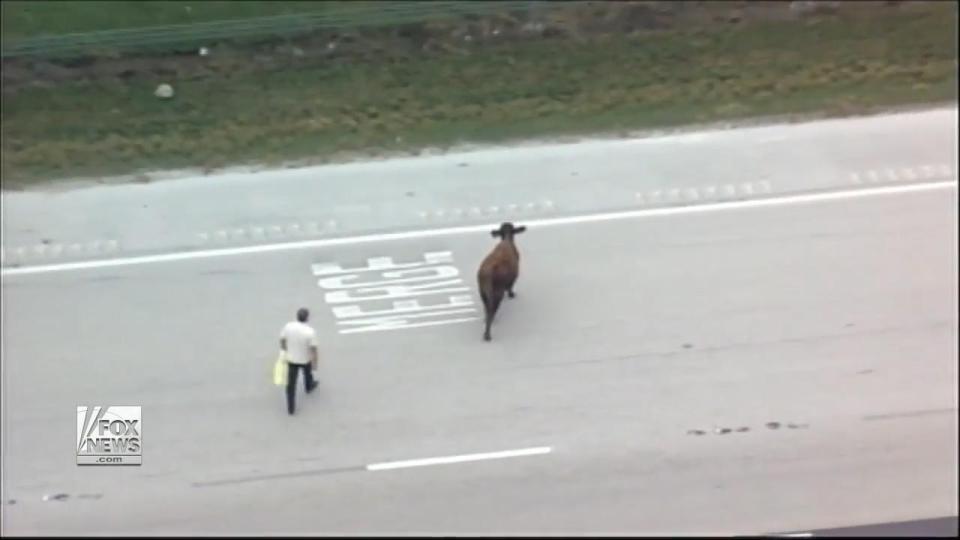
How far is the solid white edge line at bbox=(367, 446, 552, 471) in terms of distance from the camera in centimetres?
1276

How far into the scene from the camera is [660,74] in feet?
59.6

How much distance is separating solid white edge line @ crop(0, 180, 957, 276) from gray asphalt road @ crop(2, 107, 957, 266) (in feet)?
0.40

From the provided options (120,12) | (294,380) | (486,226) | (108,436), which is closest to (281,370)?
(294,380)

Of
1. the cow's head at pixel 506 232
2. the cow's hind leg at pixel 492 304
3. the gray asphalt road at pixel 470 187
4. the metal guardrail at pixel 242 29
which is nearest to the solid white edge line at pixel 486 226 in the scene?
the gray asphalt road at pixel 470 187

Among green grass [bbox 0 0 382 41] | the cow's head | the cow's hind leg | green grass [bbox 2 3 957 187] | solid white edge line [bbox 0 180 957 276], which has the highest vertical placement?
green grass [bbox 0 0 382 41]

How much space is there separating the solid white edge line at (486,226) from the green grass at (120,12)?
14.5ft

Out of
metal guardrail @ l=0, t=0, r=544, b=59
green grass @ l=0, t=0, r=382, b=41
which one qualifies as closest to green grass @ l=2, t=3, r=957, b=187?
metal guardrail @ l=0, t=0, r=544, b=59

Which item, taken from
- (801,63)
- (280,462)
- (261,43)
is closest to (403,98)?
(261,43)

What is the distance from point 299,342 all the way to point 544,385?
90.5 inches

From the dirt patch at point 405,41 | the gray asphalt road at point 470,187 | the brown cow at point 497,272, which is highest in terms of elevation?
the dirt patch at point 405,41

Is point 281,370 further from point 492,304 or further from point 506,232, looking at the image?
point 506,232

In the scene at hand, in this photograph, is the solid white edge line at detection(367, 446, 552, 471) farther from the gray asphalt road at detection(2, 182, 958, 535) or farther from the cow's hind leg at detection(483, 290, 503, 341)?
the cow's hind leg at detection(483, 290, 503, 341)

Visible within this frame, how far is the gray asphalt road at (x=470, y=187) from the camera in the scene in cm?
1590

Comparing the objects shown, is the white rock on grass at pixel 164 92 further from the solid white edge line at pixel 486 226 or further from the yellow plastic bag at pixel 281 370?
the yellow plastic bag at pixel 281 370
